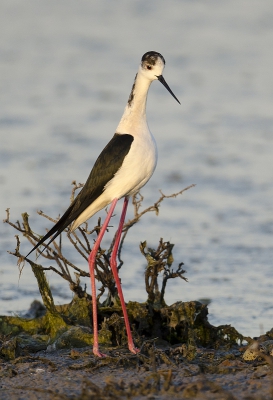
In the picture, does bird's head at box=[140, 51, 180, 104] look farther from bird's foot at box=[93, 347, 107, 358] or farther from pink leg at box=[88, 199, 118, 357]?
bird's foot at box=[93, 347, 107, 358]

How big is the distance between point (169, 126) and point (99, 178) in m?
5.91

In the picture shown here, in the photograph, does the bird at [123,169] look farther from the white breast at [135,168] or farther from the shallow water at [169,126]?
the shallow water at [169,126]

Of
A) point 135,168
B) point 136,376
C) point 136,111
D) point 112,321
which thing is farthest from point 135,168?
point 136,376

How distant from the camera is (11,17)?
1767 centimetres

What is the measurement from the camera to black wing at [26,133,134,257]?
585 centimetres

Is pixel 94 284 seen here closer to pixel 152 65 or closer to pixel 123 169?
pixel 123 169

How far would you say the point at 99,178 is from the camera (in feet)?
19.4

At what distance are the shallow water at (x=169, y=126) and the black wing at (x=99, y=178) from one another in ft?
5.25

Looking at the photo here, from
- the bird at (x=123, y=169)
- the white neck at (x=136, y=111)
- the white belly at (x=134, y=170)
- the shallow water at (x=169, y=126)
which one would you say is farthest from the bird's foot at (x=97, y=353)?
the shallow water at (x=169, y=126)

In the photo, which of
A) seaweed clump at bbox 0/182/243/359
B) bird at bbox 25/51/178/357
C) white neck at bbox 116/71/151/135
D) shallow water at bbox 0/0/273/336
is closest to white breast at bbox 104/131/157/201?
bird at bbox 25/51/178/357

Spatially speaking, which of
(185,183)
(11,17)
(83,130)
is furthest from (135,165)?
(11,17)

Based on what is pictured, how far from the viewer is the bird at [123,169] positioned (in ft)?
19.0

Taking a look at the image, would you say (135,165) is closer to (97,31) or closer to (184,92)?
(184,92)

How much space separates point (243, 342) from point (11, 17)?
12.7 meters
